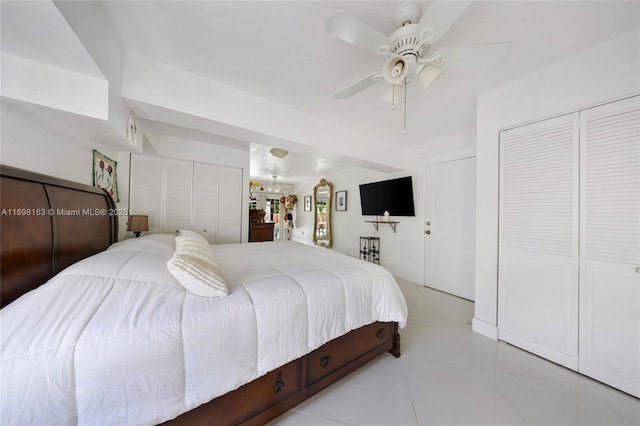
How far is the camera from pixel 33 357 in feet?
2.13

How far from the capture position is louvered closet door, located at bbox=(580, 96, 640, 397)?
1379 millimetres

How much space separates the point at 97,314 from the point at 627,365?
3.08 metres

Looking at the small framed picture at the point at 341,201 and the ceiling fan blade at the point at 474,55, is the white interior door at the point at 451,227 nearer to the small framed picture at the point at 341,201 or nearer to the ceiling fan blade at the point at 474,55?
the ceiling fan blade at the point at 474,55

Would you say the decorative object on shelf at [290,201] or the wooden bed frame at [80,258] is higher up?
the decorative object on shelf at [290,201]

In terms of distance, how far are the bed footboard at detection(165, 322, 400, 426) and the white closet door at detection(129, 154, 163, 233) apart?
292 centimetres

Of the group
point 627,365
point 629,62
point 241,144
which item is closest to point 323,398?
point 627,365

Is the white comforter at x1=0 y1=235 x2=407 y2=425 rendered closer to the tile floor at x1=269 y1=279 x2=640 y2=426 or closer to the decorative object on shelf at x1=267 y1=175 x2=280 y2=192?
the tile floor at x1=269 y1=279 x2=640 y2=426

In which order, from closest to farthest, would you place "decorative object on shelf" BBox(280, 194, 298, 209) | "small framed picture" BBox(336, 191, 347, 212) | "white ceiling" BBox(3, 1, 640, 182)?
1. "white ceiling" BBox(3, 1, 640, 182)
2. "small framed picture" BBox(336, 191, 347, 212)
3. "decorative object on shelf" BBox(280, 194, 298, 209)

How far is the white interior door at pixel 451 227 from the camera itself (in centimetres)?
288

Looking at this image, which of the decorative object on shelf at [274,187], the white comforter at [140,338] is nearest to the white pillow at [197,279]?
the white comforter at [140,338]

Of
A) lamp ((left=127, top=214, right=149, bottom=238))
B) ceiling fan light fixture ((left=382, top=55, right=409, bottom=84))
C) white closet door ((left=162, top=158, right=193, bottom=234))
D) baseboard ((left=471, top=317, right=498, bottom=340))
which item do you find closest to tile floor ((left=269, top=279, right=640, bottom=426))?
baseboard ((left=471, top=317, right=498, bottom=340))

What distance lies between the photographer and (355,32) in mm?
1035

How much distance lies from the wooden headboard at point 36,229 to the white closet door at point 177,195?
1.99 m

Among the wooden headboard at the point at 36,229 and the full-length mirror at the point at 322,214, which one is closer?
the wooden headboard at the point at 36,229
